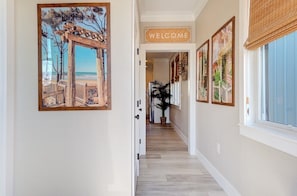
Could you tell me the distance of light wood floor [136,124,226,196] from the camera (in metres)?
2.91

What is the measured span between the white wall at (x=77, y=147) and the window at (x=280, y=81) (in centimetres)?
115

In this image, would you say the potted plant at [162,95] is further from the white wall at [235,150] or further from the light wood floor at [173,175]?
the white wall at [235,150]

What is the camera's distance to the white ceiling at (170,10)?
13.4 ft

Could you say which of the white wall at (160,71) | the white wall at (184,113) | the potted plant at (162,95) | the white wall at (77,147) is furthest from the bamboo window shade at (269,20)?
the white wall at (160,71)

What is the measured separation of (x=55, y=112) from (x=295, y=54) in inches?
76.7

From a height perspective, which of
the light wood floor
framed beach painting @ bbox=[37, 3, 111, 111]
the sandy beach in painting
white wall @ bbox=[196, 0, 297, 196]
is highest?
framed beach painting @ bbox=[37, 3, 111, 111]

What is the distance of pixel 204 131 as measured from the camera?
4035mm

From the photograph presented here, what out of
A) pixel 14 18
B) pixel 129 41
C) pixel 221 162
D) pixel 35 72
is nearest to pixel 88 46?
pixel 129 41

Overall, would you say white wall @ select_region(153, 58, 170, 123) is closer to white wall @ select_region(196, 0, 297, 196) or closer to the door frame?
the door frame

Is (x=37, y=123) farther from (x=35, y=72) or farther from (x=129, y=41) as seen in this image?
(x=129, y=41)

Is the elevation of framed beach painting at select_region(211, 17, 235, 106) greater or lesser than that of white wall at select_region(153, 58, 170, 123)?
lesser

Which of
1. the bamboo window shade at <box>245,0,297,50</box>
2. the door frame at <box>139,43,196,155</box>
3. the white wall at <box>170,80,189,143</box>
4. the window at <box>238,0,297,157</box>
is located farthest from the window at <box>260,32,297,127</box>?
the white wall at <box>170,80,189,143</box>

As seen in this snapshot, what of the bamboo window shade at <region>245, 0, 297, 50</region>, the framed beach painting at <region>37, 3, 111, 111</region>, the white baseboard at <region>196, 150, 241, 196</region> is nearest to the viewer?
the bamboo window shade at <region>245, 0, 297, 50</region>

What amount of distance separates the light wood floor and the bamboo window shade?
5.59ft
